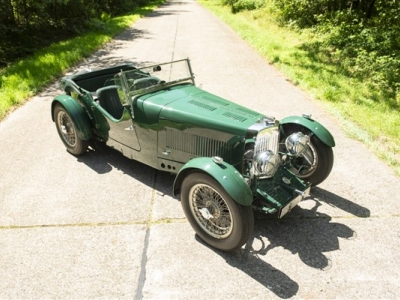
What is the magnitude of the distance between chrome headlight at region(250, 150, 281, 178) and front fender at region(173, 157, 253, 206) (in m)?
0.33

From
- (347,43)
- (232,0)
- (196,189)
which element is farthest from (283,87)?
(232,0)

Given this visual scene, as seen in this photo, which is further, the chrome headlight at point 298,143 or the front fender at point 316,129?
the front fender at point 316,129

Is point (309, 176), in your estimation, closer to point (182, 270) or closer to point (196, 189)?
point (196, 189)

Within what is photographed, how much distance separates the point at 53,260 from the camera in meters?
3.21

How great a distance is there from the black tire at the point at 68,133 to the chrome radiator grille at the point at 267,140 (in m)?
2.83

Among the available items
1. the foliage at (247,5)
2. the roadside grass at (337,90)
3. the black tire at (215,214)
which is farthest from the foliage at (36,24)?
the foliage at (247,5)

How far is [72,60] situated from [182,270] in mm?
9747

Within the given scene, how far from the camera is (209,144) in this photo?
359cm

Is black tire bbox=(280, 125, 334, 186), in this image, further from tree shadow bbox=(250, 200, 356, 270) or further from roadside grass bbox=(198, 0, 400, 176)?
roadside grass bbox=(198, 0, 400, 176)

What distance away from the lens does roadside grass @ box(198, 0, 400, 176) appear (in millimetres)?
5617

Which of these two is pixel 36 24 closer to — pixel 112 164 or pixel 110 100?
pixel 110 100

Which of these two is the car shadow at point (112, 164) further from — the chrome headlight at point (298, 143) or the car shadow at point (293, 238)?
the chrome headlight at point (298, 143)

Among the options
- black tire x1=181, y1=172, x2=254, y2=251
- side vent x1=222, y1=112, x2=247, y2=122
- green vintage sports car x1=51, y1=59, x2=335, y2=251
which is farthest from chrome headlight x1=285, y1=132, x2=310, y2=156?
black tire x1=181, y1=172, x2=254, y2=251

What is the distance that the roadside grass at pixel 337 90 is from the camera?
18.4 ft
